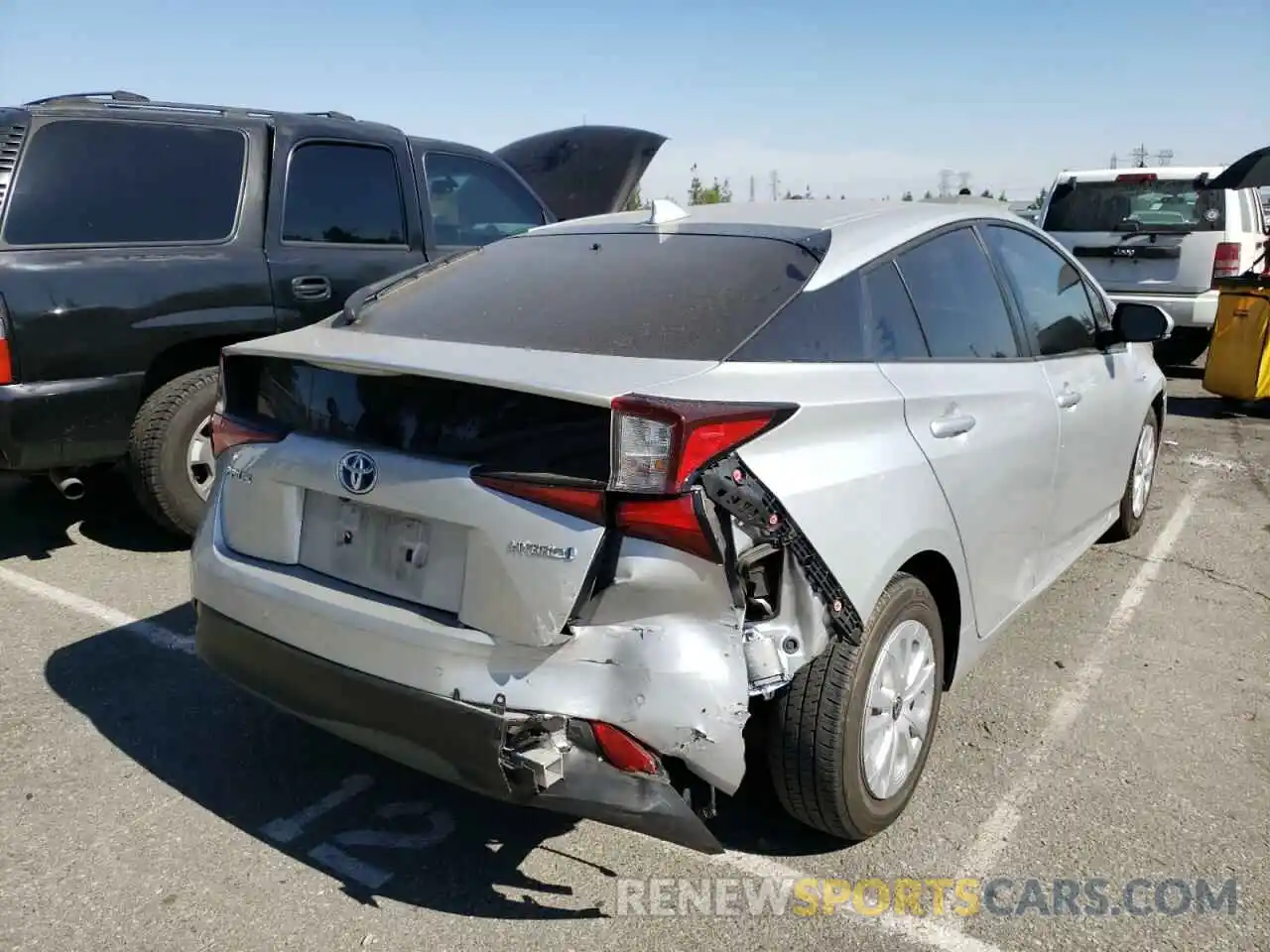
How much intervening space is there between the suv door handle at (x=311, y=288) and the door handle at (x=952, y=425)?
137 inches

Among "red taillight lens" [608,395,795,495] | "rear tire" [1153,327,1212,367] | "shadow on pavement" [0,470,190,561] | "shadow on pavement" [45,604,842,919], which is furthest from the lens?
"rear tire" [1153,327,1212,367]

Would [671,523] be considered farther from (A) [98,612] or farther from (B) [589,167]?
(B) [589,167]

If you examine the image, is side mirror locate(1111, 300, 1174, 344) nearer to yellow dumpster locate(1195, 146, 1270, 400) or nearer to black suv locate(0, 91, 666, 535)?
black suv locate(0, 91, 666, 535)

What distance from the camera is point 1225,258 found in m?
9.87

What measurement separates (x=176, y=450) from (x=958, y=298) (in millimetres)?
3516

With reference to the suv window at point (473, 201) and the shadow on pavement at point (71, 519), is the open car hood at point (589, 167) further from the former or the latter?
the shadow on pavement at point (71, 519)

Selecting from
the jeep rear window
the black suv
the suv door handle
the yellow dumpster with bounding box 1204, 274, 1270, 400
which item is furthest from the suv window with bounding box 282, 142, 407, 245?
the jeep rear window

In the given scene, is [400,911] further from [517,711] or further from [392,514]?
[392,514]

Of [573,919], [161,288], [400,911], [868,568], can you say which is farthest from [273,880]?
[161,288]

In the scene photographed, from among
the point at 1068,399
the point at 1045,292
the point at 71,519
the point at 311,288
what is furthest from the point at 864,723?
the point at 71,519

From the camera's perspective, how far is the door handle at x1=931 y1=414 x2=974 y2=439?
2.92 meters

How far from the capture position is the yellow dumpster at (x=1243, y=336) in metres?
8.40

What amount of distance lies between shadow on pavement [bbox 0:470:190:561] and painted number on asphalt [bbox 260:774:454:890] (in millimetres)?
2581

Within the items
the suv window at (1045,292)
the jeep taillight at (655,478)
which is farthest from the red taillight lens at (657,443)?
the suv window at (1045,292)
